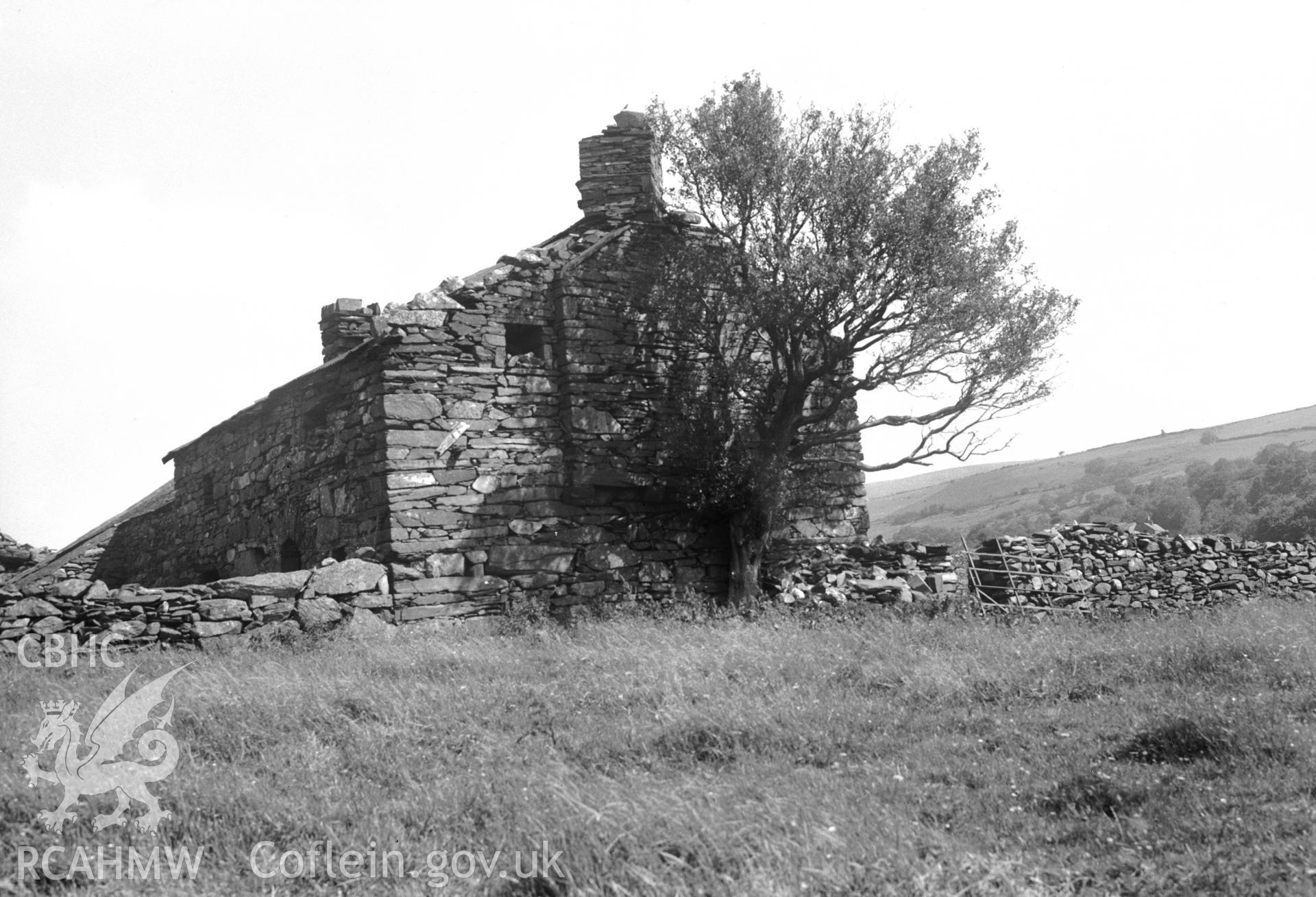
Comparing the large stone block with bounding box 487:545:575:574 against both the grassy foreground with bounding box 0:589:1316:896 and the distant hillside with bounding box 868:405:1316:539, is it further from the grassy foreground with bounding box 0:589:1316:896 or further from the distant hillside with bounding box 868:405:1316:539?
the distant hillside with bounding box 868:405:1316:539

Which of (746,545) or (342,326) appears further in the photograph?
(342,326)

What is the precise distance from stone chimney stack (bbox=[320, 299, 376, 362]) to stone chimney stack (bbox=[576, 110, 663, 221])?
4162 millimetres

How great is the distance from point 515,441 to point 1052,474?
57.6m

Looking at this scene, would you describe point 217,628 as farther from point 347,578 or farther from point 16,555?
point 16,555

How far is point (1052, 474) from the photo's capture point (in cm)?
6475

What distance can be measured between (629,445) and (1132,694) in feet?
25.3

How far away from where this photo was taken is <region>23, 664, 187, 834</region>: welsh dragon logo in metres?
5.81

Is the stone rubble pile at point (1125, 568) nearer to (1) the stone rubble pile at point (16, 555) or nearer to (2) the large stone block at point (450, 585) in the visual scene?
(2) the large stone block at point (450, 585)

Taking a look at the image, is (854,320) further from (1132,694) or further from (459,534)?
(1132,694)

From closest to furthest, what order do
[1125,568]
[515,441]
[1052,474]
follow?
1. [515,441]
2. [1125,568]
3. [1052,474]

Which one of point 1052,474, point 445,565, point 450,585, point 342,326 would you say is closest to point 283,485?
point 342,326

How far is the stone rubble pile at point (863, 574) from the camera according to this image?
44.8ft

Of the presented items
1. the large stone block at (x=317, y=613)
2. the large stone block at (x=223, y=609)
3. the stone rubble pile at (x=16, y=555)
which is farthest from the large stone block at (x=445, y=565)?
the stone rubble pile at (x=16, y=555)

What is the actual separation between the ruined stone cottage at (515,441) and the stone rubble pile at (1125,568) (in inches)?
93.3
